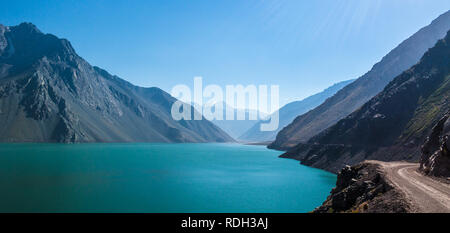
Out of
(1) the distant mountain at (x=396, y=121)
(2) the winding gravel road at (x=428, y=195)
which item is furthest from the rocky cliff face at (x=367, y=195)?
(1) the distant mountain at (x=396, y=121)

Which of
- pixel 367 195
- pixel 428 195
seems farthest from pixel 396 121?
pixel 428 195

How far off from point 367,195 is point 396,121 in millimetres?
95150

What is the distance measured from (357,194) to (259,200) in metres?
24.7

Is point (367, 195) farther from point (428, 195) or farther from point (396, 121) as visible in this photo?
point (396, 121)

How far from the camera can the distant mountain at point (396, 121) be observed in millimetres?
91562

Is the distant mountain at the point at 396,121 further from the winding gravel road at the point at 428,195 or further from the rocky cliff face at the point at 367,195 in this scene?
the winding gravel road at the point at 428,195

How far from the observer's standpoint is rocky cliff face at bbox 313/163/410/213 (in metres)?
21.6

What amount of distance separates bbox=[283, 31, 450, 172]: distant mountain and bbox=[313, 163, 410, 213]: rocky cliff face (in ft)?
173

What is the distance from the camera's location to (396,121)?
10656 centimetres
